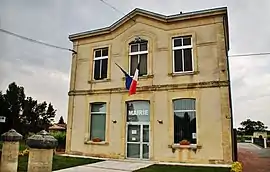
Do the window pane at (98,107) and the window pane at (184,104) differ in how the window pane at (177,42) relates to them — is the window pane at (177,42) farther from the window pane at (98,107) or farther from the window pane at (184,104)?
the window pane at (98,107)

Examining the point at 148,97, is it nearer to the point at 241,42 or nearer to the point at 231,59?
the point at 231,59

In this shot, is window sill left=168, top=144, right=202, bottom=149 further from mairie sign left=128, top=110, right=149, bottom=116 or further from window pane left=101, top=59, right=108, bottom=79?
window pane left=101, top=59, right=108, bottom=79

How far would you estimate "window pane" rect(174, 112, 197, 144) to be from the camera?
12.2 meters

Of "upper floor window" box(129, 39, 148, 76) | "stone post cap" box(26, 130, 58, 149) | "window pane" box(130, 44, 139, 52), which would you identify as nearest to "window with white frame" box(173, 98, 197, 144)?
Answer: "upper floor window" box(129, 39, 148, 76)

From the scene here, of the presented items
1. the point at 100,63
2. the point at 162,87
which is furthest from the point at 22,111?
the point at 162,87

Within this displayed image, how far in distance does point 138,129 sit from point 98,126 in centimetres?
230

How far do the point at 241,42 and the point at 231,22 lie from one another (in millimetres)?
1240

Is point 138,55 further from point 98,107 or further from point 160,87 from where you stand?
point 98,107

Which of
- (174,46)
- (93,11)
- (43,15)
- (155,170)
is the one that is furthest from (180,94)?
(43,15)

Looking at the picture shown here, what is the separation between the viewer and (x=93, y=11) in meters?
10.6

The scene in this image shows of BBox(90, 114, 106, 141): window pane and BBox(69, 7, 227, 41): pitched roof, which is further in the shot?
BBox(90, 114, 106, 141): window pane

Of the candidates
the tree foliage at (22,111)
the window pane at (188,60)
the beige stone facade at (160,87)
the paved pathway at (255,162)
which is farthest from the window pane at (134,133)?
the tree foliage at (22,111)

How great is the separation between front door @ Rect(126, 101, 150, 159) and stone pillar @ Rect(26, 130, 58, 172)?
10.5 metres

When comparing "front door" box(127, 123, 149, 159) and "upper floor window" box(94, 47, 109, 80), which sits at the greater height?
"upper floor window" box(94, 47, 109, 80)
